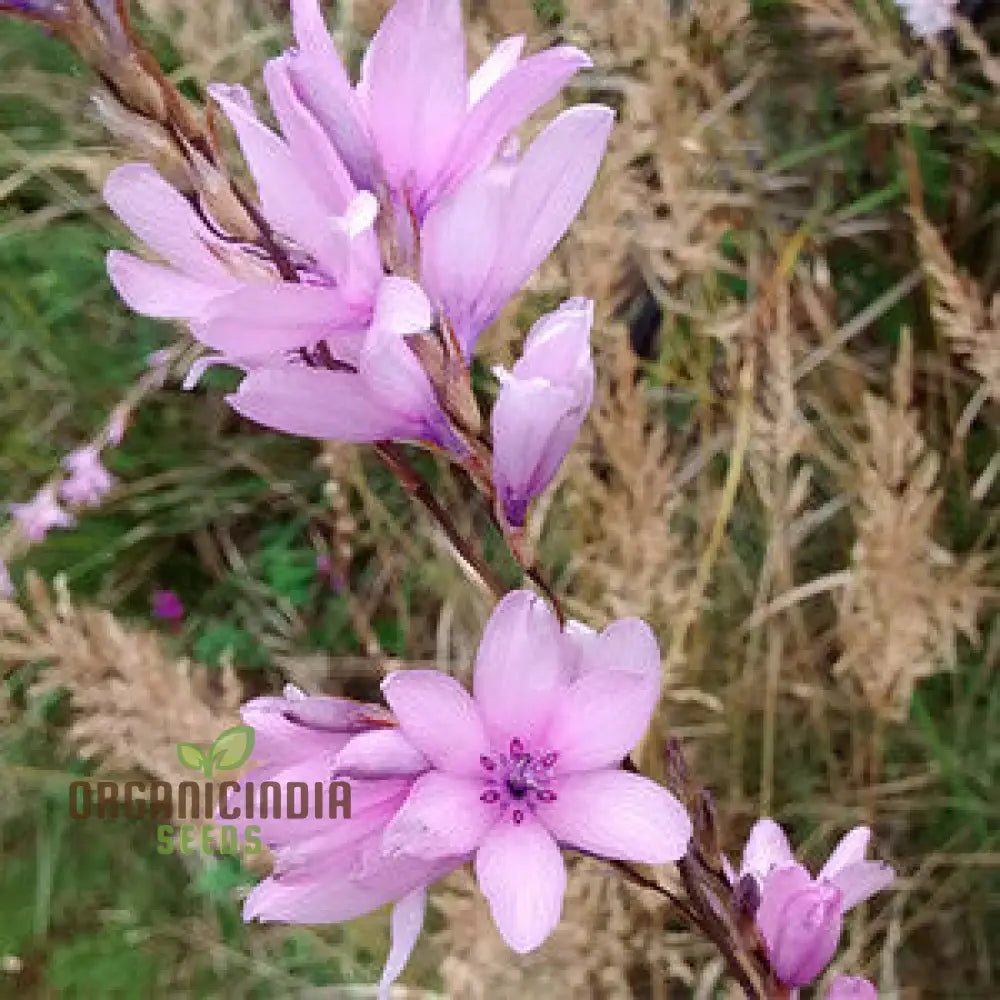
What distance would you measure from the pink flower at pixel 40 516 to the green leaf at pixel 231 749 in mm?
604

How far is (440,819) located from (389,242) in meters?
0.16

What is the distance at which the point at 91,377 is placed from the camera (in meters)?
1.50

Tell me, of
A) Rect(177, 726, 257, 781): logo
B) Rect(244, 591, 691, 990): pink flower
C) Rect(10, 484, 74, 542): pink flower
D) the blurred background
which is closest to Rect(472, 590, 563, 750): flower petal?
Rect(244, 591, 691, 990): pink flower

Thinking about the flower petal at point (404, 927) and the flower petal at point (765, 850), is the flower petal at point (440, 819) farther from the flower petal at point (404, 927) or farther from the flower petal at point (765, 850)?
the flower petal at point (765, 850)

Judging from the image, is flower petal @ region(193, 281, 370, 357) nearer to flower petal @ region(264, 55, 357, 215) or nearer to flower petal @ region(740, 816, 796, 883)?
flower petal @ region(264, 55, 357, 215)

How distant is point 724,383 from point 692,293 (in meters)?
0.15

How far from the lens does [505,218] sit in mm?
388

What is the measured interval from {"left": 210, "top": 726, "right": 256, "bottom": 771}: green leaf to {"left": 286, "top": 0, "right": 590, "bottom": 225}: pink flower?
346 millimetres

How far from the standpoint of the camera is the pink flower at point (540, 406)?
0.37 meters

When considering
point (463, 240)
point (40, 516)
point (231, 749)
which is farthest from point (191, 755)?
point (40, 516)

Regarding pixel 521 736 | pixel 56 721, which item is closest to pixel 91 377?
pixel 56 721

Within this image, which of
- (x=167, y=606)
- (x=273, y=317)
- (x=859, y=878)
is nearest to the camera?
(x=273, y=317)

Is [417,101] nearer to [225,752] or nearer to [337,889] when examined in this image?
[337,889]

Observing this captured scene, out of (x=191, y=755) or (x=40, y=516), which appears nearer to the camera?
(x=191, y=755)
